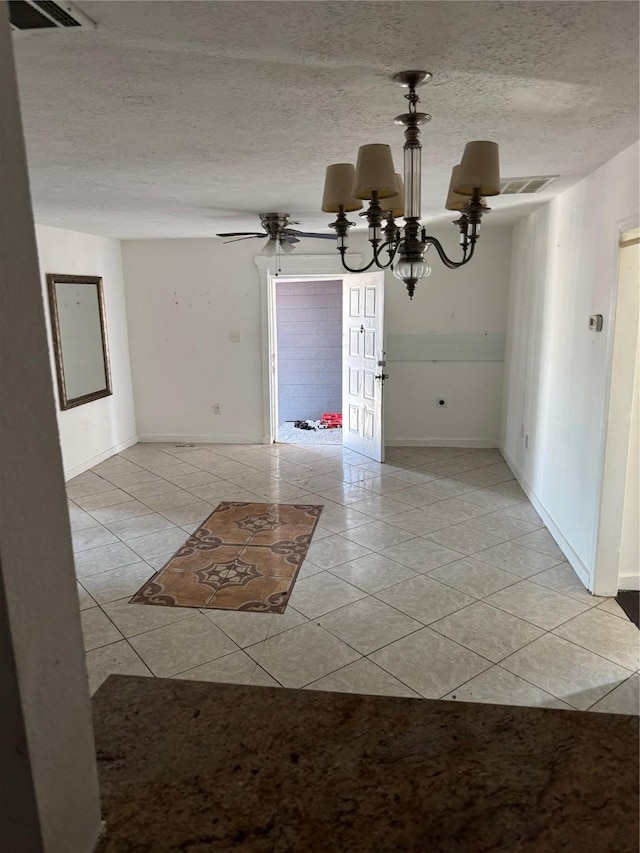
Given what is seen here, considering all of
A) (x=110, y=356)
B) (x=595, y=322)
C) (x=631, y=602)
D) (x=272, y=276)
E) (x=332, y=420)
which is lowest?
(x=631, y=602)

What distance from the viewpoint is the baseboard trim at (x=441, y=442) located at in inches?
256

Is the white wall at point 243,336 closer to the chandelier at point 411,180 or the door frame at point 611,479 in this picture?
the door frame at point 611,479

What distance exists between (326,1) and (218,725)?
1.57 meters

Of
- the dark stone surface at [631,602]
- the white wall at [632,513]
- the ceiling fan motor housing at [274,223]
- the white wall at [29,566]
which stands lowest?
the dark stone surface at [631,602]

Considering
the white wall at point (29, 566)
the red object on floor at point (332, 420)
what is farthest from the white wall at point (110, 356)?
the white wall at point (29, 566)

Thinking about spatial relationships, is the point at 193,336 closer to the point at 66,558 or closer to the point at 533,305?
the point at 533,305

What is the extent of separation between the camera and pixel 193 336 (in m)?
6.64

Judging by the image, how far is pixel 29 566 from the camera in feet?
1.67

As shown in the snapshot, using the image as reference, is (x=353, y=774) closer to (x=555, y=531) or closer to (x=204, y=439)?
(x=555, y=531)

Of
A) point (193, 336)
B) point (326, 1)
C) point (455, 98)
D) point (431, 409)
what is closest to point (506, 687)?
point (455, 98)

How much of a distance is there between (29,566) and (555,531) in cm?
403

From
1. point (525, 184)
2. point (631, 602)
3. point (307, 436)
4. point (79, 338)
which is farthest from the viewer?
point (307, 436)

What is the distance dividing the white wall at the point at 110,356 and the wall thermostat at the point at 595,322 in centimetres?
427

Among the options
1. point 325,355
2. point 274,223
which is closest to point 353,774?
point 274,223
